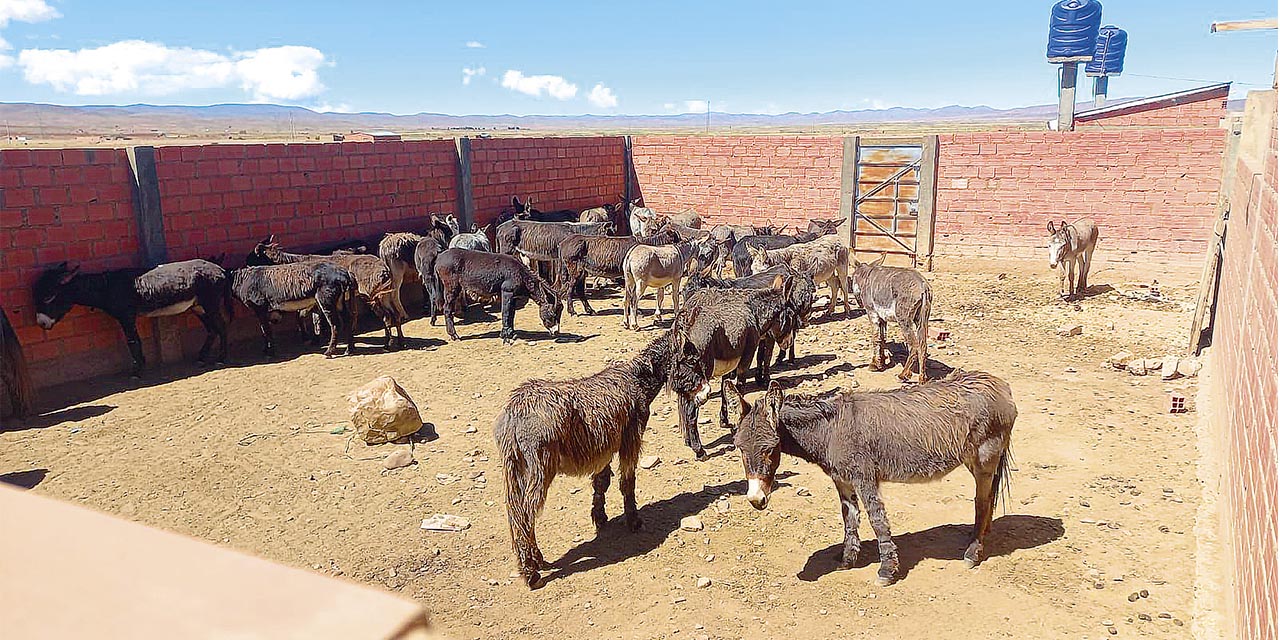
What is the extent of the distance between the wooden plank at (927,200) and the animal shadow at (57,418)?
16.5m

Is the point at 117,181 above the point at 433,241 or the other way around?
above

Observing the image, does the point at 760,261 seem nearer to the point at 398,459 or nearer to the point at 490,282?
the point at 490,282

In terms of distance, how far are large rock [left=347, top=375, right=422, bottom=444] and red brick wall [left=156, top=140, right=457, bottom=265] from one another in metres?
5.83

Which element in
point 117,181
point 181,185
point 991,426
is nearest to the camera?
point 991,426

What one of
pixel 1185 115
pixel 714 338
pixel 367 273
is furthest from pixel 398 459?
pixel 1185 115

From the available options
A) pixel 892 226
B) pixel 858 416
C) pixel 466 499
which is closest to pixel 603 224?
pixel 892 226

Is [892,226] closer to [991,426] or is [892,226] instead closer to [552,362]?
[552,362]

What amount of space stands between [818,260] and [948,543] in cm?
765

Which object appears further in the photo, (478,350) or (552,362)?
(478,350)

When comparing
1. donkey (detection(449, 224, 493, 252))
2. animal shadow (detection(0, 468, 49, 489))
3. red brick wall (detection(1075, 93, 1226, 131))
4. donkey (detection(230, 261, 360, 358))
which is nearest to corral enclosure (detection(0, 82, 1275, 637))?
animal shadow (detection(0, 468, 49, 489))

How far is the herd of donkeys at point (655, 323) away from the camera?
220 inches

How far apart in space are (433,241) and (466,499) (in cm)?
791

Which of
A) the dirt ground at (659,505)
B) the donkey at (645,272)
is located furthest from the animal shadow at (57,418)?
the donkey at (645,272)

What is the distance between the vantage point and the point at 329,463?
7.97 meters
